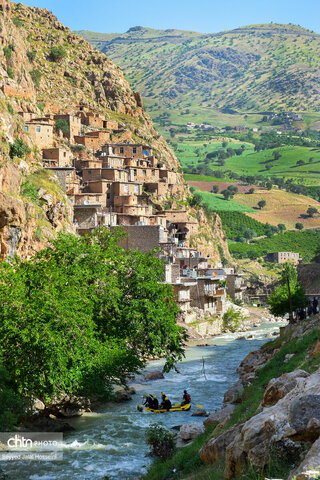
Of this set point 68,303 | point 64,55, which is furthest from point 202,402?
point 64,55

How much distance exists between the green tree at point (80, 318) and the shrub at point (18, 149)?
75.0 feet

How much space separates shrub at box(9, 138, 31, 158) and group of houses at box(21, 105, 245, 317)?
9495 millimetres

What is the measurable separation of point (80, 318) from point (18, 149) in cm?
3281

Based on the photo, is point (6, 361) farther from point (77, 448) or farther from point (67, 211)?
point (67, 211)

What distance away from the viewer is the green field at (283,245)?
15425 cm

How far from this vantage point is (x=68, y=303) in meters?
25.1

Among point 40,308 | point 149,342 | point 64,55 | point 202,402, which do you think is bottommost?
point 202,402

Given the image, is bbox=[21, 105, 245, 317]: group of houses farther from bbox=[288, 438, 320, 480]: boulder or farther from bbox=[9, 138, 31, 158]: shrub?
bbox=[288, 438, 320, 480]: boulder

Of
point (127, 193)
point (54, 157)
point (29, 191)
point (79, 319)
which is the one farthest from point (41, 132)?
point (79, 319)

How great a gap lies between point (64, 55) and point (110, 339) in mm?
101469

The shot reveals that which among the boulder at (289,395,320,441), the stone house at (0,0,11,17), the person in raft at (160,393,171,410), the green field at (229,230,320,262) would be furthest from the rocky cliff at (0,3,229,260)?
the boulder at (289,395,320,441)

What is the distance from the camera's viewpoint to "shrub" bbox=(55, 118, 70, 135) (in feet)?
301

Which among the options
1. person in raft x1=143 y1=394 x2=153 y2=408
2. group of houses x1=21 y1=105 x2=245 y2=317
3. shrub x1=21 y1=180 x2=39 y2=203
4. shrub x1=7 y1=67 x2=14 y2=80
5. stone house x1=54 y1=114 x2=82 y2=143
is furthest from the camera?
shrub x1=7 y1=67 x2=14 y2=80

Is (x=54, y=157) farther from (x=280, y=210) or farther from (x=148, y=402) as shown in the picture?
(x=280, y=210)
